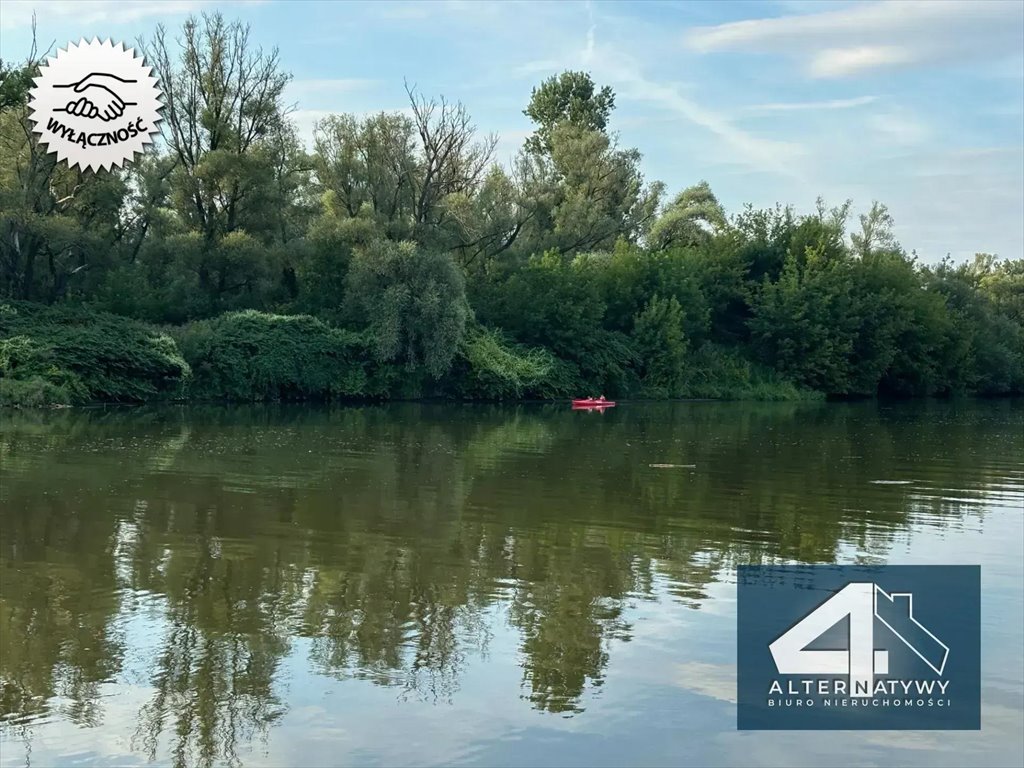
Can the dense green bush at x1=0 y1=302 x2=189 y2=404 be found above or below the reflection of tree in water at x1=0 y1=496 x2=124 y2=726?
above

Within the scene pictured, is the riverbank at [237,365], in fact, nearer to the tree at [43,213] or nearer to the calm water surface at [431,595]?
the tree at [43,213]

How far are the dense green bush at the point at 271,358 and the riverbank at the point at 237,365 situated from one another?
0.13ft

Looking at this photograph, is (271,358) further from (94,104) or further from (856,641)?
(856,641)

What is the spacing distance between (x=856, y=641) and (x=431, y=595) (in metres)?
4.20

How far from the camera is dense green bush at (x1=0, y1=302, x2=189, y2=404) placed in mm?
36656

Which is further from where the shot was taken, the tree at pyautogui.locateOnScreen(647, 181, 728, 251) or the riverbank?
the tree at pyautogui.locateOnScreen(647, 181, 728, 251)

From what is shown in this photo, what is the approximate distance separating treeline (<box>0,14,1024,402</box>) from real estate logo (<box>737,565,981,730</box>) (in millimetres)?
30523

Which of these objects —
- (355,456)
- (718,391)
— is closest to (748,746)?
(355,456)

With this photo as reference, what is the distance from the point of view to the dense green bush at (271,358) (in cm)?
4284

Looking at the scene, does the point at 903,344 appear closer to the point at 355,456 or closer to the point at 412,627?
the point at 355,456

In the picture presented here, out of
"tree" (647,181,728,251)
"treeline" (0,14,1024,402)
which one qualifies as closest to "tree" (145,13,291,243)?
"treeline" (0,14,1024,402)

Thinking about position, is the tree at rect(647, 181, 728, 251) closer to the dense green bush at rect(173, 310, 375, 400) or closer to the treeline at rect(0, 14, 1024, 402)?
the treeline at rect(0, 14, 1024, 402)

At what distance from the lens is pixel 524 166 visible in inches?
2618

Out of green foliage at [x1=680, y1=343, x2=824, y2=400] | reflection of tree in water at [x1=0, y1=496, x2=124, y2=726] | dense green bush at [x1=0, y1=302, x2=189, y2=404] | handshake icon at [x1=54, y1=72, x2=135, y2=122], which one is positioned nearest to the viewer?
reflection of tree in water at [x1=0, y1=496, x2=124, y2=726]
